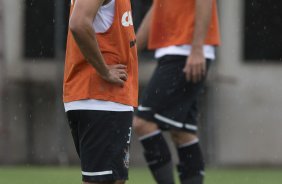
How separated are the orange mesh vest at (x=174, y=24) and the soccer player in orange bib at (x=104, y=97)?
1.76 meters

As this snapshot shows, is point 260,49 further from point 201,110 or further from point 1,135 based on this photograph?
point 1,135

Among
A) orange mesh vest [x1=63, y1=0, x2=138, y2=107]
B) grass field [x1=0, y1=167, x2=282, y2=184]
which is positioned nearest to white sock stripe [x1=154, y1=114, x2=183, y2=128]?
orange mesh vest [x1=63, y1=0, x2=138, y2=107]

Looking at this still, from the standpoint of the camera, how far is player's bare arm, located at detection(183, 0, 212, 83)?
626 centimetres

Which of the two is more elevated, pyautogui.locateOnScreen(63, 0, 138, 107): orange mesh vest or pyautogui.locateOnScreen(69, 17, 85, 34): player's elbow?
pyautogui.locateOnScreen(69, 17, 85, 34): player's elbow

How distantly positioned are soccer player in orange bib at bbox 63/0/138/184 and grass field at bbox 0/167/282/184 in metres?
4.31

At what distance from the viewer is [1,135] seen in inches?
473

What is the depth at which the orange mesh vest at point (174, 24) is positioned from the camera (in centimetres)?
648

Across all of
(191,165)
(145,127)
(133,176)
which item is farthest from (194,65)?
(133,176)

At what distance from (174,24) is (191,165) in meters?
0.91

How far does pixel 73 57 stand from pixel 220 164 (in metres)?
7.80

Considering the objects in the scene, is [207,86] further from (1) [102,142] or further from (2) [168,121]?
(1) [102,142]

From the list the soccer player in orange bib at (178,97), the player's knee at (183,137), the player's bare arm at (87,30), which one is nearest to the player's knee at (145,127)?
the soccer player in orange bib at (178,97)

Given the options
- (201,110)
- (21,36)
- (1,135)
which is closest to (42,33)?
(21,36)

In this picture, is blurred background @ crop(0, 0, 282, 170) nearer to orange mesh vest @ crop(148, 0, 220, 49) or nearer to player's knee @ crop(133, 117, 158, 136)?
orange mesh vest @ crop(148, 0, 220, 49)
